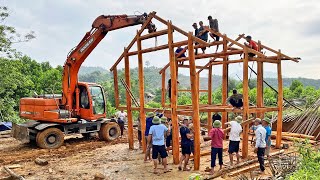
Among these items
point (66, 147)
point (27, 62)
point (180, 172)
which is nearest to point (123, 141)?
point (66, 147)

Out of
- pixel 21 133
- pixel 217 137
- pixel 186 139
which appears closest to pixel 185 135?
pixel 186 139

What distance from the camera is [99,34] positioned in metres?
13.4

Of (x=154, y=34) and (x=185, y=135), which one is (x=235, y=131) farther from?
(x=154, y=34)

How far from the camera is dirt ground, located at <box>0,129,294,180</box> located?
344 inches

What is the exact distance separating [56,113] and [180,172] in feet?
21.4

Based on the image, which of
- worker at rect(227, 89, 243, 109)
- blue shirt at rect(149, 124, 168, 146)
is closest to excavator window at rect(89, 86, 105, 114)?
blue shirt at rect(149, 124, 168, 146)

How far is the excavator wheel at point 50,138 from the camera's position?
1239 centimetres

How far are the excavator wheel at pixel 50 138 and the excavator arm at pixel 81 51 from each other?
1258mm

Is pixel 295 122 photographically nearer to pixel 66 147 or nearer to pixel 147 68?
pixel 66 147

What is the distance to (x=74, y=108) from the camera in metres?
13.9

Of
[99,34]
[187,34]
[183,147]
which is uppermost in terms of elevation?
[99,34]

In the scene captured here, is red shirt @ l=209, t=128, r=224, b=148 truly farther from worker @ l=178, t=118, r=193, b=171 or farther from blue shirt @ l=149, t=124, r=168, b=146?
blue shirt @ l=149, t=124, r=168, b=146

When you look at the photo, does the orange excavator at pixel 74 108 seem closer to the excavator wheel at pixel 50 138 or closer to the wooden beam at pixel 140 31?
the excavator wheel at pixel 50 138

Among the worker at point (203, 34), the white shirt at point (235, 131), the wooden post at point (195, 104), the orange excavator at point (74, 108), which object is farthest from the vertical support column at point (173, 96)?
the orange excavator at point (74, 108)
